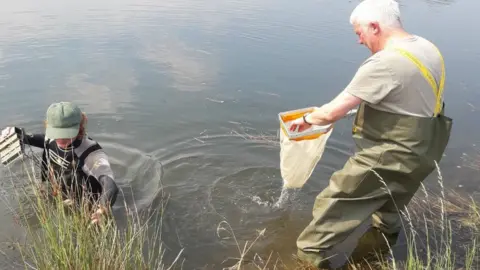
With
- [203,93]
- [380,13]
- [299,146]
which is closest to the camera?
[380,13]

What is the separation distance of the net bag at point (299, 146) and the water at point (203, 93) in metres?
0.76

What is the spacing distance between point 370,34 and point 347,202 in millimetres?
1450

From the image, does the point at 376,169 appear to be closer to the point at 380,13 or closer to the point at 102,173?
the point at 380,13

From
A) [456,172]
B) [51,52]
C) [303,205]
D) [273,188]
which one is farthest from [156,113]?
[456,172]

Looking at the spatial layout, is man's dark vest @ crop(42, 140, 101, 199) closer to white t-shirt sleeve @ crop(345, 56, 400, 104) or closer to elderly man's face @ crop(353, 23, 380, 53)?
white t-shirt sleeve @ crop(345, 56, 400, 104)

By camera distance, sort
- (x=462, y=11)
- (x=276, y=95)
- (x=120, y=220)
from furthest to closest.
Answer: (x=462, y=11) → (x=276, y=95) → (x=120, y=220)

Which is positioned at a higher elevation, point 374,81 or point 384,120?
point 374,81

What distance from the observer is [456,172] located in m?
6.12

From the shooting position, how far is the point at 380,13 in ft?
11.0

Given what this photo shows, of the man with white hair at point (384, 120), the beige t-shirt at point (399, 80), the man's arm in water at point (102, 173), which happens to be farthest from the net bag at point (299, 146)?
the man's arm in water at point (102, 173)

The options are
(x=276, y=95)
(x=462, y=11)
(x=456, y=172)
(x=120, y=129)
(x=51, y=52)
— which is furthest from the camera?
(x=462, y=11)

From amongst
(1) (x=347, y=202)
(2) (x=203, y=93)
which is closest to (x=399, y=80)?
(1) (x=347, y=202)

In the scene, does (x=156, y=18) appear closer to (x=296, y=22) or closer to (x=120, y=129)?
(x=296, y=22)

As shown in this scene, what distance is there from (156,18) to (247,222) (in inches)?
399
